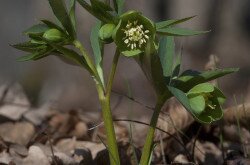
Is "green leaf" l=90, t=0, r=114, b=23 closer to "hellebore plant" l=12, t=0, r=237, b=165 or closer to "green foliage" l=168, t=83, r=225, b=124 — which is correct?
"hellebore plant" l=12, t=0, r=237, b=165

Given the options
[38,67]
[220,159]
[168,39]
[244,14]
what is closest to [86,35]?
[38,67]

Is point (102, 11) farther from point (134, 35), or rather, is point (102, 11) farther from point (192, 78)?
point (192, 78)

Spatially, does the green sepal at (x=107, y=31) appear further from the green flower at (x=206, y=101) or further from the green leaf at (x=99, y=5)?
the green flower at (x=206, y=101)

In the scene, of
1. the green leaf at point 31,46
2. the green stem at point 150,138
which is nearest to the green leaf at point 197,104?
the green stem at point 150,138

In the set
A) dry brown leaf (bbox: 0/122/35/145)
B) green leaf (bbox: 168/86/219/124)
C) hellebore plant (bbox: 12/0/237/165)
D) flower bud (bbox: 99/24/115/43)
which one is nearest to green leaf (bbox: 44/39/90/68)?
hellebore plant (bbox: 12/0/237/165)

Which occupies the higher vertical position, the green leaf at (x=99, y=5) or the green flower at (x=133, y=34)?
the green leaf at (x=99, y=5)

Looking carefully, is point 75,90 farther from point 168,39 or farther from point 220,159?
point 168,39
